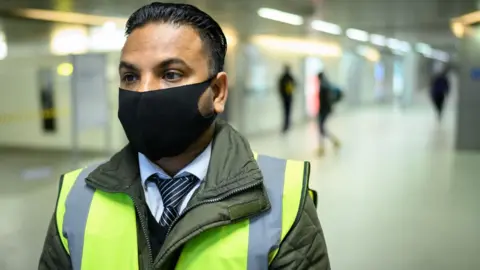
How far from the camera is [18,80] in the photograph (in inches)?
373

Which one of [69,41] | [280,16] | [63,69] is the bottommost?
[63,69]

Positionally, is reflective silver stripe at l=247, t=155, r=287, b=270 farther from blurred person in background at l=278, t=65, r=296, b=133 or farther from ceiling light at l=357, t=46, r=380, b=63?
ceiling light at l=357, t=46, r=380, b=63

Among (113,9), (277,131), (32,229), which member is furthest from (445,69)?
(32,229)

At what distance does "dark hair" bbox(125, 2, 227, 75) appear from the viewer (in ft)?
3.93

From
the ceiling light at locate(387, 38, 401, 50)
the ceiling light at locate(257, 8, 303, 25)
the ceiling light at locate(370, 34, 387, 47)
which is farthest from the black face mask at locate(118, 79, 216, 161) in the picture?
the ceiling light at locate(387, 38, 401, 50)

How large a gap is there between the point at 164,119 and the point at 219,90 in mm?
152

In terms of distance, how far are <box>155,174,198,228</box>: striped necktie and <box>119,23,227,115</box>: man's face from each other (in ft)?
0.71

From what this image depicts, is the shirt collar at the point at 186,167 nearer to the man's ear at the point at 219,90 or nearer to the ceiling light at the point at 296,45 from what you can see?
the man's ear at the point at 219,90

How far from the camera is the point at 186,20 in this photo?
120 cm

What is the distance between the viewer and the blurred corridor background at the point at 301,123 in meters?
4.64

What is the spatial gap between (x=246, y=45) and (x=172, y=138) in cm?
1050

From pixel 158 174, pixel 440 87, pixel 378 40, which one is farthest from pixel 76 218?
pixel 378 40

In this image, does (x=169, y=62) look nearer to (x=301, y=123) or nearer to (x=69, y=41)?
(x=69, y=41)

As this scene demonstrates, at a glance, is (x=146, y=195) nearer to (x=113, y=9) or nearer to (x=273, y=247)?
(x=273, y=247)
